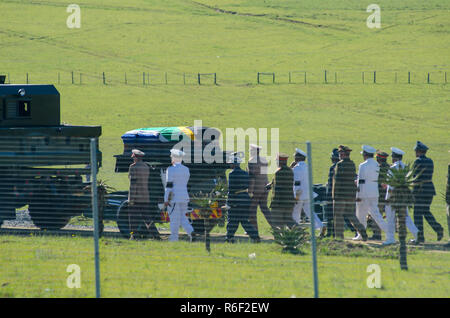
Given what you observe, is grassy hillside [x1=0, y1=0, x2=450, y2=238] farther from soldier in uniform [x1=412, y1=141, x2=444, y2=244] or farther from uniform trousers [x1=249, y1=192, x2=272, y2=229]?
soldier in uniform [x1=412, y1=141, x2=444, y2=244]

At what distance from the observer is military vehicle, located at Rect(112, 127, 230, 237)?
15.7 meters

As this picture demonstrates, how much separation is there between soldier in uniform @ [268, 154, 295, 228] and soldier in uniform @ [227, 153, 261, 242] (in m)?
0.50

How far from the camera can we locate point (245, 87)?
194 feet

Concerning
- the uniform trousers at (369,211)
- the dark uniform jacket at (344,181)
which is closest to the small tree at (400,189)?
the uniform trousers at (369,211)

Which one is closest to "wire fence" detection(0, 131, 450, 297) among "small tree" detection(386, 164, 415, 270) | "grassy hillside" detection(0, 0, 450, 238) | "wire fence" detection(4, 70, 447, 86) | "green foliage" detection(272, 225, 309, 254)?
"green foliage" detection(272, 225, 309, 254)

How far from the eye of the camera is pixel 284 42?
259ft

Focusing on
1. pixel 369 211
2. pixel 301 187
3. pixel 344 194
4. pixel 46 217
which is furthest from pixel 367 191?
pixel 46 217

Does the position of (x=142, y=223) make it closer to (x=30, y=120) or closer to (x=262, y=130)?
(x=30, y=120)

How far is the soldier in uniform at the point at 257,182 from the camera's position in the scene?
50.5ft

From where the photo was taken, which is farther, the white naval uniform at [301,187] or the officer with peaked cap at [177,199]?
the white naval uniform at [301,187]

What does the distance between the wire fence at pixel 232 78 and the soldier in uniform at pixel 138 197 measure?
45.1m

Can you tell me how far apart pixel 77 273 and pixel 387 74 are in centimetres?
5617

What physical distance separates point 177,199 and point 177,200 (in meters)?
0.02

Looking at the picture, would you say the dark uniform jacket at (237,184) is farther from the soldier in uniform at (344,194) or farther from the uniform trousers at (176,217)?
the soldier in uniform at (344,194)
